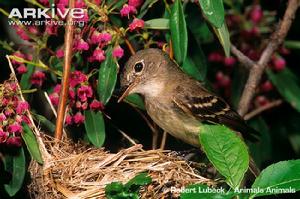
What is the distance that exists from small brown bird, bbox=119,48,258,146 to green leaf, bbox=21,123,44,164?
2.09ft

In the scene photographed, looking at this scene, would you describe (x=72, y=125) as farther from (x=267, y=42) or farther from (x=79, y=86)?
(x=267, y=42)

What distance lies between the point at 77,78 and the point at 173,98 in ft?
2.81

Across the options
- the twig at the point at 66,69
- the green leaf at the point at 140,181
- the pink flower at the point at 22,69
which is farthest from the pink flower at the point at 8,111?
the green leaf at the point at 140,181

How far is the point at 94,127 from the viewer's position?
4184mm

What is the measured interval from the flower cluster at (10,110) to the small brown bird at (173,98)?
2.38 feet

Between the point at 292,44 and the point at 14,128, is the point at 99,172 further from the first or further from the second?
Result: the point at 292,44

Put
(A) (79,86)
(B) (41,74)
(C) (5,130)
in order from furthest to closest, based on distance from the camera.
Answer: (B) (41,74) < (A) (79,86) < (C) (5,130)

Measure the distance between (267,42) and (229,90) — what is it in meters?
0.47

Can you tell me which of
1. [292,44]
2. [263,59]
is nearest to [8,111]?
[263,59]

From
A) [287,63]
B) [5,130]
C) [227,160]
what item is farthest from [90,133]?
[287,63]

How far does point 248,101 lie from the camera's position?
5012 mm

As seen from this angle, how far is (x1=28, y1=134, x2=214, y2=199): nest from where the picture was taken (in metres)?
3.62

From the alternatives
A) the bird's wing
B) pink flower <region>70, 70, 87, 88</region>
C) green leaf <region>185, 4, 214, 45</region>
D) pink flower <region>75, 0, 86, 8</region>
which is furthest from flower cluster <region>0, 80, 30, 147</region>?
green leaf <region>185, 4, 214, 45</region>

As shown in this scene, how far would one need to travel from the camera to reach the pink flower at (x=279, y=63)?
5301 millimetres
